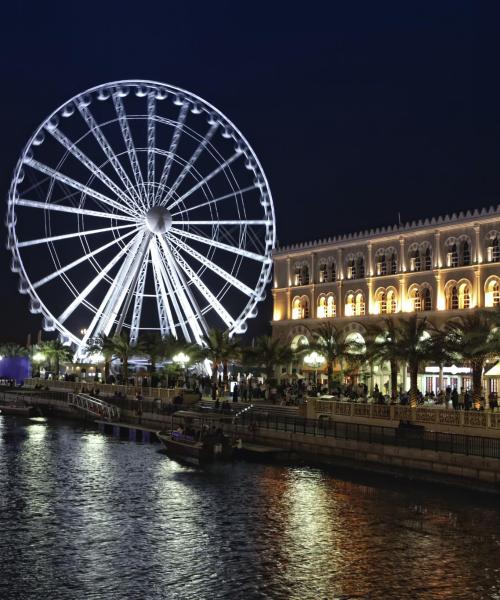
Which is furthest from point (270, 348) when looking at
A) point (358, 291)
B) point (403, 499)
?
point (403, 499)

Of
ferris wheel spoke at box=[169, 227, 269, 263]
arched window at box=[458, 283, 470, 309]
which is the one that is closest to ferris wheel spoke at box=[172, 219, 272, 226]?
ferris wheel spoke at box=[169, 227, 269, 263]

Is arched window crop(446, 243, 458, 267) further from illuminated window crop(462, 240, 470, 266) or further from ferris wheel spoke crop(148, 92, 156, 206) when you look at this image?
ferris wheel spoke crop(148, 92, 156, 206)

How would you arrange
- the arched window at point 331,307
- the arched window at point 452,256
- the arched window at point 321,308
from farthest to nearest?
the arched window at point 321,308, the arched window at point 331,307, the arched window at point 452,256

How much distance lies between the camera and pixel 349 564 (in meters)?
21.1

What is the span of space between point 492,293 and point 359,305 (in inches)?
489

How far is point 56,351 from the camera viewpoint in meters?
87.7

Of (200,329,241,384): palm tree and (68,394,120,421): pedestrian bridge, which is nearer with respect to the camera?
(68,394,120,421): pedestrian bridge

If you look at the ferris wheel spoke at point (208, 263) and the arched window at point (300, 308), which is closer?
the ferris wheel spoke at point (208, 263)

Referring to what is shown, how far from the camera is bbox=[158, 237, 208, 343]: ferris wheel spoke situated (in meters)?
58.6

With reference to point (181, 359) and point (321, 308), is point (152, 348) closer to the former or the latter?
point (181, 359)

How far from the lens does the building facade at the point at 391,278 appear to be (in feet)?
181

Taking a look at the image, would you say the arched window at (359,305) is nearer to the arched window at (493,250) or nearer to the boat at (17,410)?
the arched window at (493,250)

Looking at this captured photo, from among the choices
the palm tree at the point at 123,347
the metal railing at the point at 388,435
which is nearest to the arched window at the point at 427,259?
the metal railing at the point at 388,435

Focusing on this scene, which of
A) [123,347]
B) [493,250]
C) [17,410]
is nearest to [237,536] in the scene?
[493,250]
